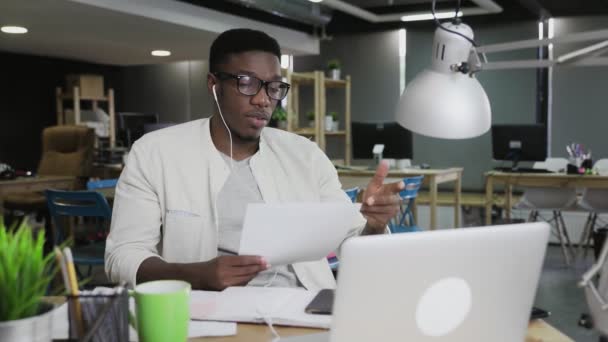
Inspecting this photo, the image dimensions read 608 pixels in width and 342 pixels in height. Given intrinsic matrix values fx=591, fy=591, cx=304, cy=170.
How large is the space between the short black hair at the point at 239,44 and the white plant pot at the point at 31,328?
111 centimetres

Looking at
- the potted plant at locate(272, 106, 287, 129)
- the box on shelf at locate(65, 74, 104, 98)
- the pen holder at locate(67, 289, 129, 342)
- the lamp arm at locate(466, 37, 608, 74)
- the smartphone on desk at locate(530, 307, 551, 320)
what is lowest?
the smartphone on desk at locate(530, 307, 551, 320)

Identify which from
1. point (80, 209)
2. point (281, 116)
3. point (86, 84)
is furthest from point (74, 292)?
point (86, 84)

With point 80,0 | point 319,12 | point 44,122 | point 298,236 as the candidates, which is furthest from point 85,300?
point 44,122

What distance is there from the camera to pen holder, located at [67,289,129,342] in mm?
797

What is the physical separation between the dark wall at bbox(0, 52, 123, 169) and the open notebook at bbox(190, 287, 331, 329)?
28.4ft

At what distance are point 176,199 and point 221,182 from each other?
137 millimetres

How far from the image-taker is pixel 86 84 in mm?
8820

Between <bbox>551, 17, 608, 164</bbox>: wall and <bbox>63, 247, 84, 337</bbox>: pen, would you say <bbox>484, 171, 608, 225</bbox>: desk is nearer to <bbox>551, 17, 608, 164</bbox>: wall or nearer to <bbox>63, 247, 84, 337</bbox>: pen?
<bbox>551, 17, 608, 164</bbox>: wall

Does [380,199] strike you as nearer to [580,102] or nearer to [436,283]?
[436,283]

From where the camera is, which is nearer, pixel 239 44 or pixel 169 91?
pixel 239 44

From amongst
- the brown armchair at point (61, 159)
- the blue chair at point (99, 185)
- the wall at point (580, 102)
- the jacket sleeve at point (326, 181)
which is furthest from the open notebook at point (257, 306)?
the wall at point (580, 102)

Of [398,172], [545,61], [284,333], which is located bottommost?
[284,333]

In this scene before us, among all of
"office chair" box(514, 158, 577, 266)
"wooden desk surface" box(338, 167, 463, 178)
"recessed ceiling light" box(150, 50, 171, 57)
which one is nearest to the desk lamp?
"wooden desk surface" box(338, 167, 463, 178)

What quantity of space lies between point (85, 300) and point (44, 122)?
9.46m
